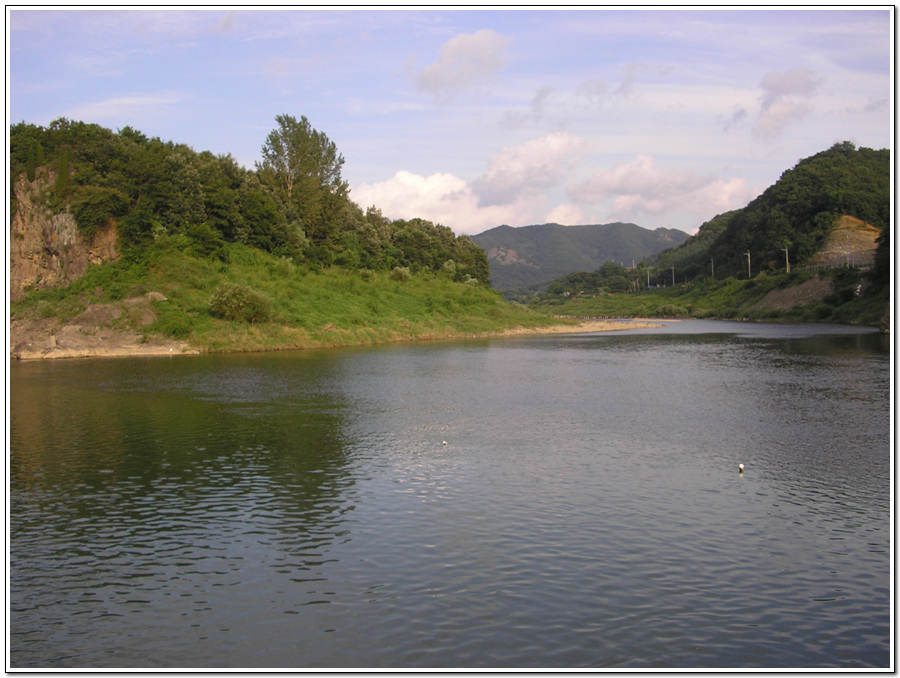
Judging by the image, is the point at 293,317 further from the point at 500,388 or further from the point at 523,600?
the point at 523,600

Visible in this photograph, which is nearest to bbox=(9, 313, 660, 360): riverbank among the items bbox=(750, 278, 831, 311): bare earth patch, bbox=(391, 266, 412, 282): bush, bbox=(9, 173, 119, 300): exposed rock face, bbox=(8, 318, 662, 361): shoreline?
bbox=(8, 318, 662, 361): shoreline

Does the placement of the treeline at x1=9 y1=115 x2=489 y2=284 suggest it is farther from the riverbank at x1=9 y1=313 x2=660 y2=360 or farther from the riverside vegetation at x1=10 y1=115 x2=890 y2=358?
the riverbank at x1=9 y1=313 x2=660 y2=360

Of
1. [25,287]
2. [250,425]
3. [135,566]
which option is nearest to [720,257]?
[25,287]

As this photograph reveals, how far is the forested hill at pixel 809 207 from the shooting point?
14475 cm

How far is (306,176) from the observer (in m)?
92.1

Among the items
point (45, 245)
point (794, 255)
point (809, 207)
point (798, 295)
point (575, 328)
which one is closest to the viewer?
point (45, 245)

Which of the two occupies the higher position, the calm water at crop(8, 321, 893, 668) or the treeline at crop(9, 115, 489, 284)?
the treeline at crop(9, 115, 489, 284)

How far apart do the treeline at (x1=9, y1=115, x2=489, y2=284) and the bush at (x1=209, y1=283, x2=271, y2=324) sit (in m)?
9.23

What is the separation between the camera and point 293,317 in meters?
64.9

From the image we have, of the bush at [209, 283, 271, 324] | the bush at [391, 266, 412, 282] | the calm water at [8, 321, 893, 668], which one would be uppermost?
the bush at [391, 266, 412, 282]

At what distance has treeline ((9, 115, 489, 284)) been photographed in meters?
65.5

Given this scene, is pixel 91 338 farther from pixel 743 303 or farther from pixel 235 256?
pixel 743 303

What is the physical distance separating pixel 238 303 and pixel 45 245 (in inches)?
795

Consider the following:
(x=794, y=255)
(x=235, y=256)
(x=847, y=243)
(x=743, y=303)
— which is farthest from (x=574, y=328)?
(x=794, y=255)
